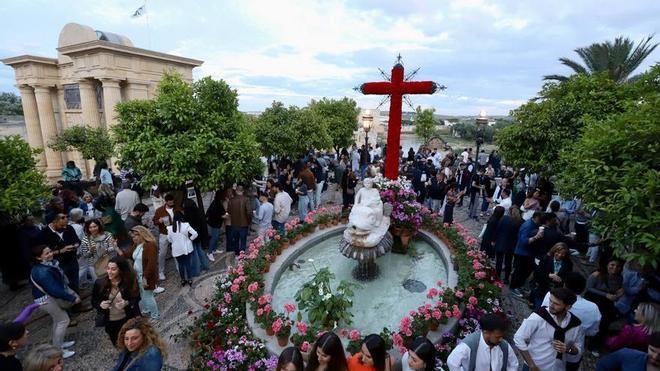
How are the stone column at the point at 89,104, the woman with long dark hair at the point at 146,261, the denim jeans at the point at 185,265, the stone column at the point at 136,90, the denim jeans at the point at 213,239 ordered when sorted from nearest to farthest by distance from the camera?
the woman with long dark hair at the point at 146,261 → the denim jeans at the point at 185,265 → the denim jeans at the point at 213,239 → the stone column at the point at 89,104 → the stone column at the point at 136,90

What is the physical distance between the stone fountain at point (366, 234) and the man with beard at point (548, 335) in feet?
9.23

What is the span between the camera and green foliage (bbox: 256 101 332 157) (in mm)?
14774

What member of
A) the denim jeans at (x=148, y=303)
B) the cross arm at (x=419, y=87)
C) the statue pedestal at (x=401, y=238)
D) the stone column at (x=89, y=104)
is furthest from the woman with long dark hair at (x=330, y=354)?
the stone column at (x=89, y=104)

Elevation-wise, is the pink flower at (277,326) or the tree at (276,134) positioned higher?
the tree at (276,134)

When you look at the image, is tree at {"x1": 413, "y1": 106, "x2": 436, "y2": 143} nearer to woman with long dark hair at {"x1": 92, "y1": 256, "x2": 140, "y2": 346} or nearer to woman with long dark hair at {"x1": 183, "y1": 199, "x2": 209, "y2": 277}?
woman with long dark hair at {"x1": 183, "y1": 199, "x2": 209, "y2": 277}

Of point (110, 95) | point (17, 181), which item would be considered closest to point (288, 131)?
point (110, 95)

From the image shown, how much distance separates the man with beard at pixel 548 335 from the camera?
3617mm

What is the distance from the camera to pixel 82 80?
16547mm

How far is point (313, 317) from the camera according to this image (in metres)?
4.64

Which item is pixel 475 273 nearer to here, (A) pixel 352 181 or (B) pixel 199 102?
(A) pixel 352 181

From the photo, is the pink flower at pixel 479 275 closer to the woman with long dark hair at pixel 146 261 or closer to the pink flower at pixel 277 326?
the pink flower at pixel 277 326

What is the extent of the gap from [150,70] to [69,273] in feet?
47.5

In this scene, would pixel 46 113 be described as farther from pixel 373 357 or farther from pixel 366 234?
pixel 373 357

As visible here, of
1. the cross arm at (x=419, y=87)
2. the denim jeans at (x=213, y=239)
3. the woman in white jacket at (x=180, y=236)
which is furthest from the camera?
the denim jeans at (x=213, y=239)
